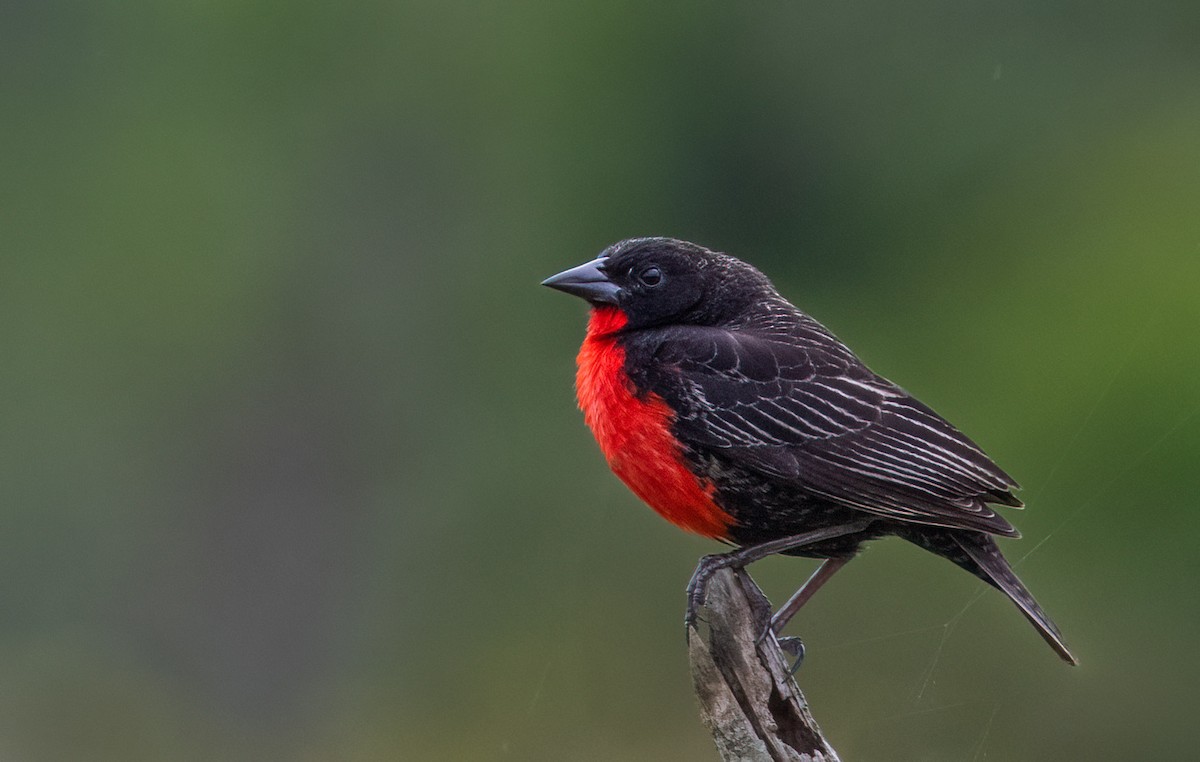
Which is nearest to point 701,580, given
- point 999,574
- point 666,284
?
point 999,574

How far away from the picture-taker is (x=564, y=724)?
11680mm

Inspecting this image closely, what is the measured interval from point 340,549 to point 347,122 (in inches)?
273

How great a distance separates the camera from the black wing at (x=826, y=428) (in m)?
5.28

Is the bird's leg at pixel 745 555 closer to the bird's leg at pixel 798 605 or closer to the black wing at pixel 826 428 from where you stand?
the bird's leg at pixel 798 605

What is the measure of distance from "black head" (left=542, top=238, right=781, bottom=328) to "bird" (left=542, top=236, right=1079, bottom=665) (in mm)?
184

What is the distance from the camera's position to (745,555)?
5.29 m

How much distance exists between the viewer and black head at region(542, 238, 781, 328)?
19.9ft

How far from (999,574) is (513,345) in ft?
44.3

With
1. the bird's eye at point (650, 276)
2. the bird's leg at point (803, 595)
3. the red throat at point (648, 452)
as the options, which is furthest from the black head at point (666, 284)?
the bird's leg at point (803, 595)

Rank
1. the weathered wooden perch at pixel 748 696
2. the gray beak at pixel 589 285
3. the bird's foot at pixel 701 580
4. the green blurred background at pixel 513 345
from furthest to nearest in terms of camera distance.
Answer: the green blurred background at pixel 513 345
the gray beak at pixel 589 285
the bird's foot at pixel 701 580
the weathered wooden perch at pixel 748 696

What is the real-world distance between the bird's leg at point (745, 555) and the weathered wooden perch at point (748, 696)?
15 centimetres

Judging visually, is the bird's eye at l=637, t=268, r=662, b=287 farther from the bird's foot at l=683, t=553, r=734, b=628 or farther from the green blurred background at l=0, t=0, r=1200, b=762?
the green blurred background at l=0, t=0, r=1200, b=762

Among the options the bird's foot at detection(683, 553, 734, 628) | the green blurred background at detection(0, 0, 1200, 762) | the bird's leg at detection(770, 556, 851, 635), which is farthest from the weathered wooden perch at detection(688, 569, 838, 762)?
the green blurred background at detection(0, 0, 1200, 762)

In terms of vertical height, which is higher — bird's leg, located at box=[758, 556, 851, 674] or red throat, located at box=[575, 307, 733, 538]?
red throat, located at box=[575, 307, 733, 538]
